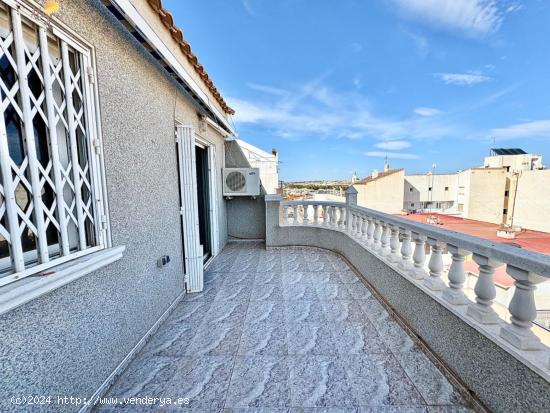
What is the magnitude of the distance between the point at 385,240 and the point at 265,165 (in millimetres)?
4943

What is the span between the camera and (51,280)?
136 centimetres

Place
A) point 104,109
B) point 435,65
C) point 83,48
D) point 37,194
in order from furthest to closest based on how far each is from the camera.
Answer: point 435,65
point 104,109
point 83,48
point 37,194

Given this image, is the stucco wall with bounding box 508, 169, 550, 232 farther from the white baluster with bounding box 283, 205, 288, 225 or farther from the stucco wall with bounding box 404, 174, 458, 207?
the white baluster with bounding box 283, 205, 288, 225

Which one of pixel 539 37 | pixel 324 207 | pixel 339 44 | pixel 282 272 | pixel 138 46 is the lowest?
pixel 282 272

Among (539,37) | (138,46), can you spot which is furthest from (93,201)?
(539,37)

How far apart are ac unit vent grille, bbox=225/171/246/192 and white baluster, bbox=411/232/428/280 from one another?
15.7 ft

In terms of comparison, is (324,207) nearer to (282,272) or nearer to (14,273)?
(282,272)

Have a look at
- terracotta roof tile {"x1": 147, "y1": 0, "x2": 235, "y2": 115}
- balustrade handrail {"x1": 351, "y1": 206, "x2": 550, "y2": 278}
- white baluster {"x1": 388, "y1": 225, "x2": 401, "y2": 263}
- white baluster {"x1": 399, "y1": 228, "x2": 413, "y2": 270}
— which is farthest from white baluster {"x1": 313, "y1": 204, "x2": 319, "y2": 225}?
terracotta roof tile {"x1": 147, "y1": 0, "x2": 235, "y2": 115}

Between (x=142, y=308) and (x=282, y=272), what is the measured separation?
2.70 metres

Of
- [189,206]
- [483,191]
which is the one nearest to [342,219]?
[189,206]

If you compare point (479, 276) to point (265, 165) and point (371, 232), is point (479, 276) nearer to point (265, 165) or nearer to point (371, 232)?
point (371, 232)

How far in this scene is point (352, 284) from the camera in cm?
400

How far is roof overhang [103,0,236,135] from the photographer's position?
1.87m

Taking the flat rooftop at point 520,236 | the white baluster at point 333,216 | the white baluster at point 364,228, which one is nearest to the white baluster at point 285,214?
the white baluster at point 333,216
